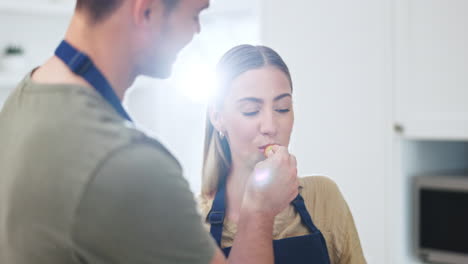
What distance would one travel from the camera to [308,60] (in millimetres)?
1790

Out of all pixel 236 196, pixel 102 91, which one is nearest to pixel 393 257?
pixel 236 196

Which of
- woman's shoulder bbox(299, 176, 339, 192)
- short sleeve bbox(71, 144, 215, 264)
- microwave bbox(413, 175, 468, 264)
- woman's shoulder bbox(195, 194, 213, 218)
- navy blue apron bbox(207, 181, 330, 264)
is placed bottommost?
microwave bbox(413, 175, 468, 264)

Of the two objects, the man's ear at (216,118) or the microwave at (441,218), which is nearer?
the man's ear at (216,118)

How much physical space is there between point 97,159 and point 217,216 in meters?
0.39

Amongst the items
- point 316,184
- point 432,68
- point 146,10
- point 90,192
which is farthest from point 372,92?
point 90,192

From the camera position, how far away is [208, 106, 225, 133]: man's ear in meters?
0.89

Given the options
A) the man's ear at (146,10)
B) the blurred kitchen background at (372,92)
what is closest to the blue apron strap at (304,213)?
the man's ear at (146,10)

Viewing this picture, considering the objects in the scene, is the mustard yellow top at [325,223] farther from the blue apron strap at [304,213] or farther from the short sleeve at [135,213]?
the short sleeve at [135,213]

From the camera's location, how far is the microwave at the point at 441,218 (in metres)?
1.72

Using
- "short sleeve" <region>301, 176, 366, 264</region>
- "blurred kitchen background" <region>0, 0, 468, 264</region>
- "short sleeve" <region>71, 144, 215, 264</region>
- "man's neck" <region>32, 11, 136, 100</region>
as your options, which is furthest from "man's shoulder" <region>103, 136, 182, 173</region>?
"blurred kitchen background" <region>0, 0, 468, 264</region>

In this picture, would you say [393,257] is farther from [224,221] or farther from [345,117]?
[224,221]

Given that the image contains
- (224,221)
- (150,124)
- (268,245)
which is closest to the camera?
(268,245)

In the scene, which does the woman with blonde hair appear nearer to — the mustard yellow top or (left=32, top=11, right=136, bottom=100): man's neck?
the mustard yellow top

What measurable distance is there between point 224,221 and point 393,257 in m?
1.09
